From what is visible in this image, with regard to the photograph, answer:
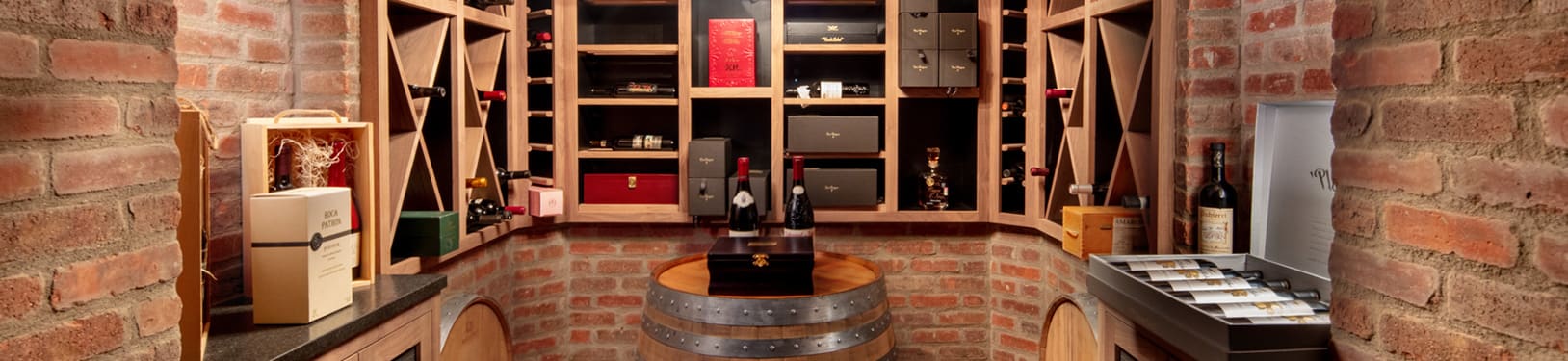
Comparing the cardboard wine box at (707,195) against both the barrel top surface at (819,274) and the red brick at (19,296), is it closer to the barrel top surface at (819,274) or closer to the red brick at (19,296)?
the barrel top surface at (819,274)

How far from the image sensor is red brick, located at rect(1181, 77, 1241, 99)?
219cm

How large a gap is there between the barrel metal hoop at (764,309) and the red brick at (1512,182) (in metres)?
1.34

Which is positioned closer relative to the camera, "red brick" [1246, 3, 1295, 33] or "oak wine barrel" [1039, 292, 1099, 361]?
"red brick" [1246, 3, 1295, 33]

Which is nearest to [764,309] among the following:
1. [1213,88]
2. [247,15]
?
[1213,88]

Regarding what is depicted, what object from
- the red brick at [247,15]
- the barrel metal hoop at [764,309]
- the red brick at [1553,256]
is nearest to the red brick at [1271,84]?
the barrel metal hoop at [764,309]

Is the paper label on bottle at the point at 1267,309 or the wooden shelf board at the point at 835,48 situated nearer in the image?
the paper label on bottle at the point at 1267,309

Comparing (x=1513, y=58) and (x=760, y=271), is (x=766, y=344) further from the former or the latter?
(x=1513, y=58)

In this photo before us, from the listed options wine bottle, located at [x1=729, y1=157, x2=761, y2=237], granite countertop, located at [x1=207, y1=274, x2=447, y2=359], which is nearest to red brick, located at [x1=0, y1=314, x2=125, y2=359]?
granite countertop, located at [x1=207, y1=274, x2=447, y2=359]

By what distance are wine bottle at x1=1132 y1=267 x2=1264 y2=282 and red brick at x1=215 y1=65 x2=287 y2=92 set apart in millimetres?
2050

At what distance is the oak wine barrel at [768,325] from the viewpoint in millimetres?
2098

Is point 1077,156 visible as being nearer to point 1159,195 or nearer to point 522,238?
point 1159,195

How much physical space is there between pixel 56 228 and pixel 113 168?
10 centimetres

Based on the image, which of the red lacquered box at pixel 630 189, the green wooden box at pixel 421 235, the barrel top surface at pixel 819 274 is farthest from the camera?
the red lacquered box at pixel 630 189

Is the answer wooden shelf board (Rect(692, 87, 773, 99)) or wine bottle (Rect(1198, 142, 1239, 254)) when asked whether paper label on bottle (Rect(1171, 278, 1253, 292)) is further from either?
wooden shelf board (Rect(692, 87, 773, 99))
